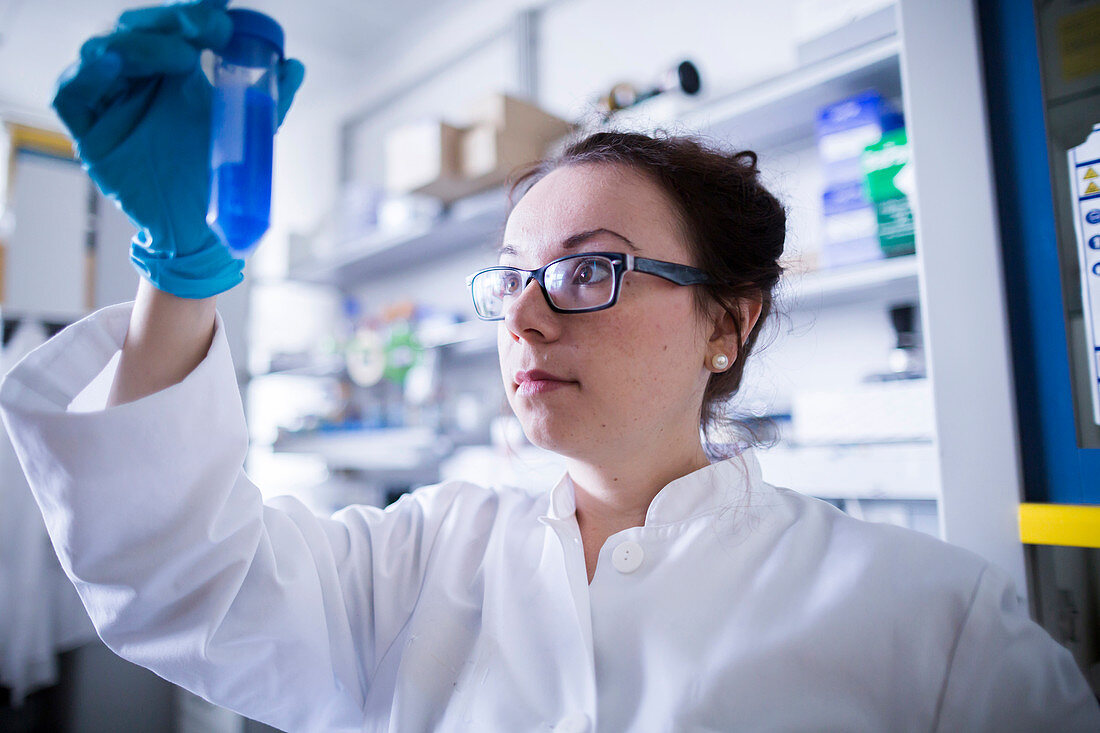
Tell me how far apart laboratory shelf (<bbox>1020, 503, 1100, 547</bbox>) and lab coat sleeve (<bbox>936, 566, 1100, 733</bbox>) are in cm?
18

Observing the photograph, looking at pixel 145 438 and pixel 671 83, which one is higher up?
pixel 671 83

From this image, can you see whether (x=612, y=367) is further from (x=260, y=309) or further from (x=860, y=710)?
(x=260, y=309)

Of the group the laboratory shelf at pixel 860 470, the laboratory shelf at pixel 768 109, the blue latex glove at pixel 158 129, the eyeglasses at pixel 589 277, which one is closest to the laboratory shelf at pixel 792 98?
the laboratory shelf at pixel 768 109

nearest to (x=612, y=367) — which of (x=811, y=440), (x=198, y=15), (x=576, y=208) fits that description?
(x=576, y=208)

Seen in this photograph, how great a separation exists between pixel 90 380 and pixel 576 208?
58cm

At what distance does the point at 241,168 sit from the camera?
1.99ft

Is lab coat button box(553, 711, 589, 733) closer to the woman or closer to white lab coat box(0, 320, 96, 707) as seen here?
the woman

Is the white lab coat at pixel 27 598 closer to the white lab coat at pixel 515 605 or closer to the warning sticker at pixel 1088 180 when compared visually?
the white lab coat at pixel 515 605

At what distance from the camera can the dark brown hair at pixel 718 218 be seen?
916 millimetres

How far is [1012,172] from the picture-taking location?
2.97 feet

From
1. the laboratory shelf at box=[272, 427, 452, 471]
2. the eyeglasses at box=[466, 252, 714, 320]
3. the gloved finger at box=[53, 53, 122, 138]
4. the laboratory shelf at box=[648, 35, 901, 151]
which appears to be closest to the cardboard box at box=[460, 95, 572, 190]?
the laboratory shelf at box=[648, 35, 901, 151]

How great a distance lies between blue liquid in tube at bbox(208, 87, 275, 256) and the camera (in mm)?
604

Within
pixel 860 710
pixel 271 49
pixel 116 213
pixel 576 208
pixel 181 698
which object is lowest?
pixel 181 698

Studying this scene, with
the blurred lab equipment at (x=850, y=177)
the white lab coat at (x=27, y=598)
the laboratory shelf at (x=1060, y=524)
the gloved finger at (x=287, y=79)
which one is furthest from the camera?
the white lab coat at (x=27, y=598)
